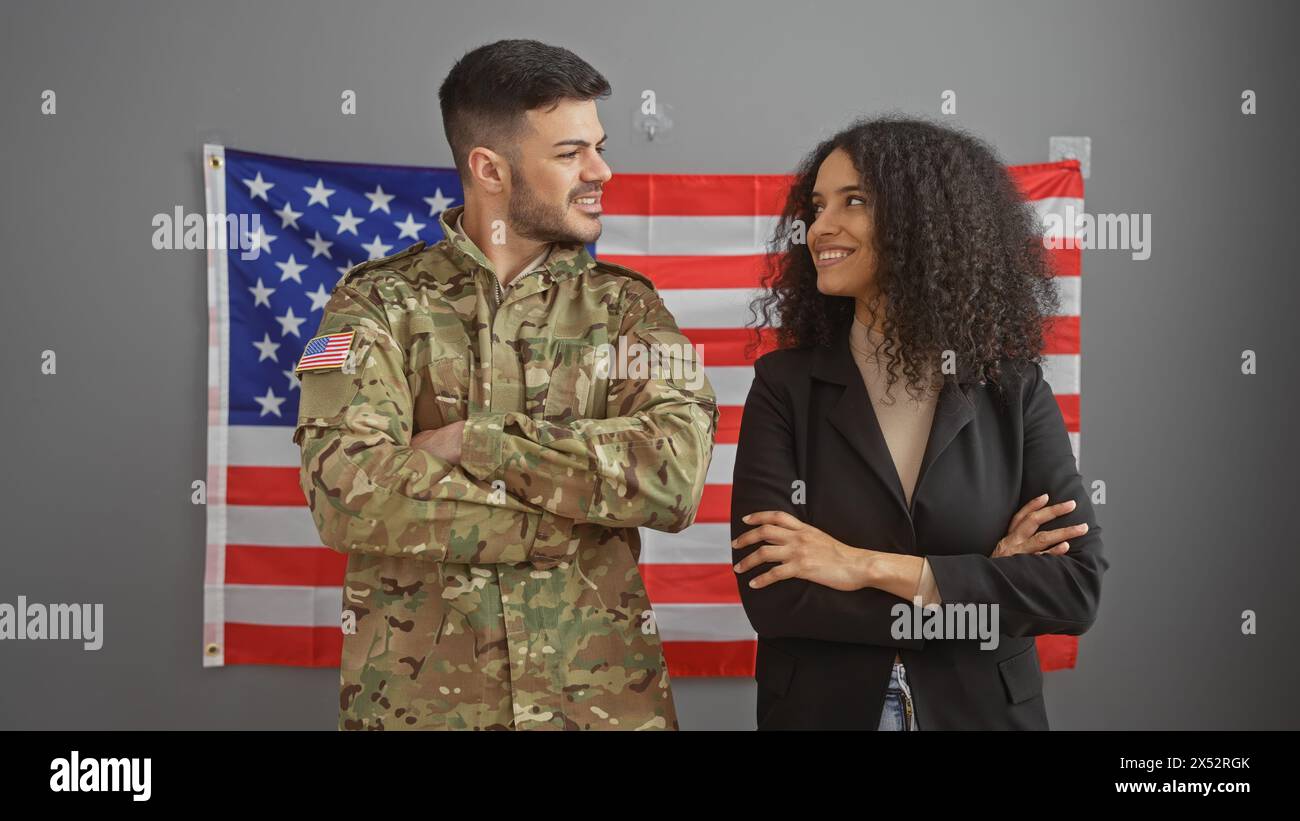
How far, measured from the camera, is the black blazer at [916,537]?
1.60m

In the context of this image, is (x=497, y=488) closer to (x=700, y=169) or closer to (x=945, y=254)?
(x=945, y=254)

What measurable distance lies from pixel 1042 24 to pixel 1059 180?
1.53 feet

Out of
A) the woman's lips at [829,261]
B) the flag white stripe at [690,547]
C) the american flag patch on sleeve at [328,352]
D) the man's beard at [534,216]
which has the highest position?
the man's beard at [534,216]

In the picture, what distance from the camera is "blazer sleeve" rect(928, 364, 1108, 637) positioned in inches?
62.3

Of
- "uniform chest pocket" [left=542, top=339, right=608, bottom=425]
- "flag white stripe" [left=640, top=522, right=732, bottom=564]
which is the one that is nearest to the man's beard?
"uniform chest pocket" [left=542, top=339, right=608, bottom=425]

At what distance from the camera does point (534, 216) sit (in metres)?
1.78

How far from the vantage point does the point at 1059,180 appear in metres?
2.81

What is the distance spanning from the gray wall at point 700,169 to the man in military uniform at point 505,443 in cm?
108

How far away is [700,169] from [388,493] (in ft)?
5.29

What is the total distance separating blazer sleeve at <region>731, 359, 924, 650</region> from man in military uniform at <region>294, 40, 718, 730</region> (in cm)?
10

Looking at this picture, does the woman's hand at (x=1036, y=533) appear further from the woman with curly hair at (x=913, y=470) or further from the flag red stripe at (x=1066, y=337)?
the flag red stripe at (x=1066, y=337)

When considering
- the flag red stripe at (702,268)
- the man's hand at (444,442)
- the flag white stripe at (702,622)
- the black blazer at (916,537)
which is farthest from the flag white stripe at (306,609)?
the man's hand at (444,442)

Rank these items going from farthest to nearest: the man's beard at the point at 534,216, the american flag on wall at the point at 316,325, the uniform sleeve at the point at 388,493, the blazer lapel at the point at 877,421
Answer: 1. the american flag on wall at the point at 316,325
2. the man's beard at the point at 534,216
3. the blazer lapel at the point at 877,421
4. the uniform sleeve at the point at 388,493

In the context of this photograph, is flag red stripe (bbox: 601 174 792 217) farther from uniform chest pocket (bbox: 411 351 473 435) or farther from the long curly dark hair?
uniform chest pocket (bbox: 411 351 473 435)
